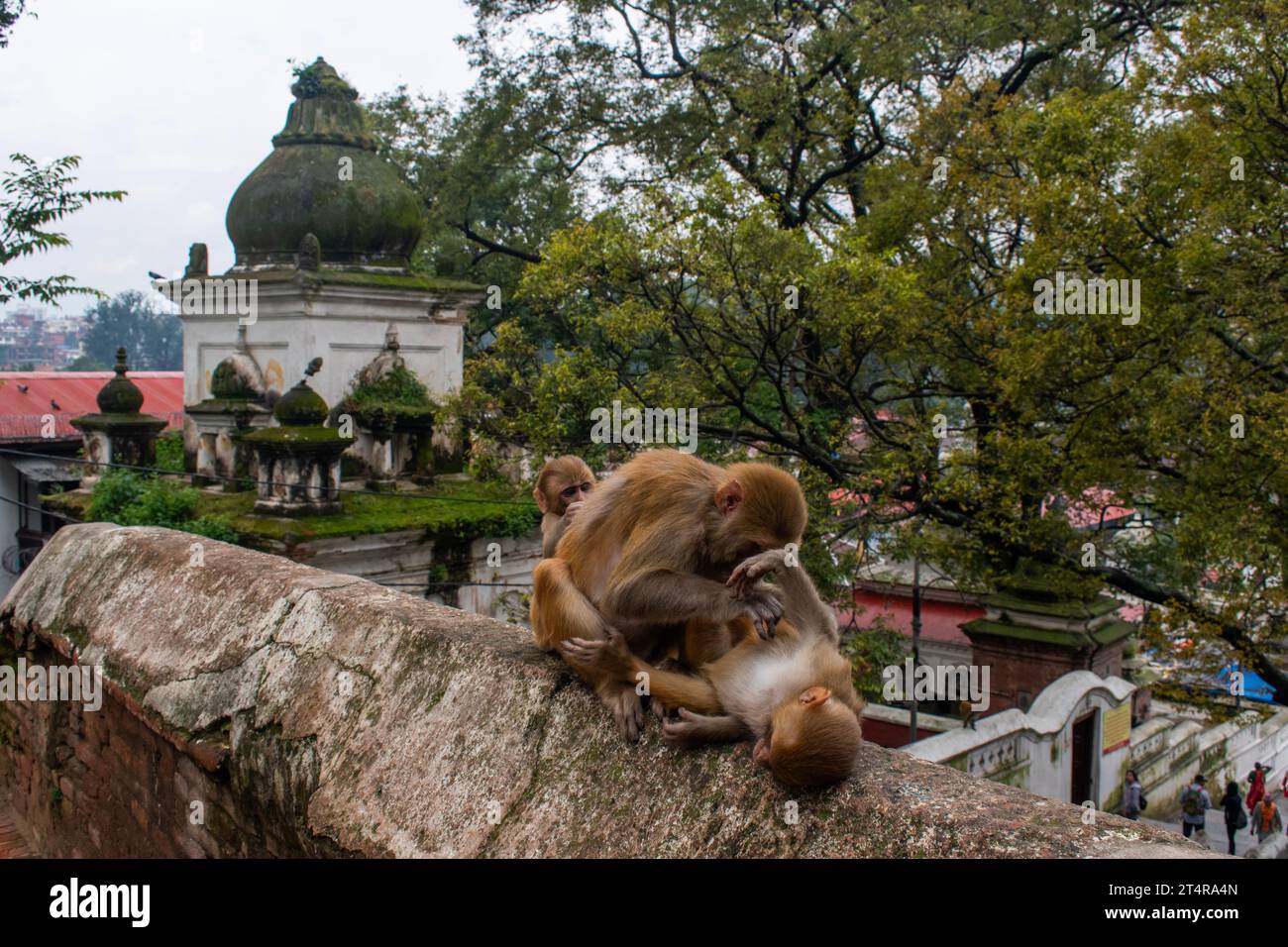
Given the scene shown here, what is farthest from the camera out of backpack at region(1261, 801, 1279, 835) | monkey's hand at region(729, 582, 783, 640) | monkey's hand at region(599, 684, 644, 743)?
backpack at region(1261, 801, 1279, 835)

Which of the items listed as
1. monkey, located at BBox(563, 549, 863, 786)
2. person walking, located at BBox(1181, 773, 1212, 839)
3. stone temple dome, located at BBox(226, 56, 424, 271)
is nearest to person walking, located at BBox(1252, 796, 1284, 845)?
person walking, located at BBox(1181, 773, 1212, 839)

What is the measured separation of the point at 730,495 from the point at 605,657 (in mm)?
543

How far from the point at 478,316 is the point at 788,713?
764 inches

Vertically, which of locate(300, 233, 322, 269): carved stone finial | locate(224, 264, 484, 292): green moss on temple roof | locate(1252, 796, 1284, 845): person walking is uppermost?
locate(300, 233, 322, 269): carved stone finial

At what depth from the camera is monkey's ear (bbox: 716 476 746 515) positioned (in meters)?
2.92

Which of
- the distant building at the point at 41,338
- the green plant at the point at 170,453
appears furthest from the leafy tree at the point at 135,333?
the green plant at the point at 170,453

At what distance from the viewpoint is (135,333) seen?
66.6 meters

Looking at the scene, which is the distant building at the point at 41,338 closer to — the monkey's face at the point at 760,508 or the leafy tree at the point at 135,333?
the leafy tree at the point at 135,333

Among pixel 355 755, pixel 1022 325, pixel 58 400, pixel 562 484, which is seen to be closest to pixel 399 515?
pixel 1022 325

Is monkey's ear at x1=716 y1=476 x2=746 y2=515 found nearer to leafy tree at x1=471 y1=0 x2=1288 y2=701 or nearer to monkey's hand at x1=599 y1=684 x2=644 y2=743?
monkey's hand at x1=599 y1=684 x2=644 y2=743

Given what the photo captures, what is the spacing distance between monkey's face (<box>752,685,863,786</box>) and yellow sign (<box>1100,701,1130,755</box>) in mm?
12586

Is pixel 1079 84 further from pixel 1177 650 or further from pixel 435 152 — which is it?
pixel 435 152

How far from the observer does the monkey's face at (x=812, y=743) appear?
87.0 inches

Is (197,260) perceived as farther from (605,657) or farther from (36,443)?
(605,657)
